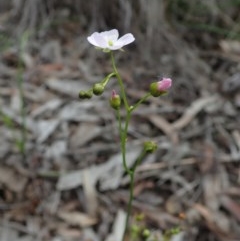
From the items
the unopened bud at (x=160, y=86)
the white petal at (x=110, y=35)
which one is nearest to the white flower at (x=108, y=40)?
the white petal at (x=110, y=35)

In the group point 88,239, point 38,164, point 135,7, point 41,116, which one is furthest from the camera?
point 135,7

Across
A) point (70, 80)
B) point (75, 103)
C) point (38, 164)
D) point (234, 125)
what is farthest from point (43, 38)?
point (234, 125)

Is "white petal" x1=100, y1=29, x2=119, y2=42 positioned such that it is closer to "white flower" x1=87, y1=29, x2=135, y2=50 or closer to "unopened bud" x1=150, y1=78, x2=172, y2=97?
"white flower" x1=87, y1=29, x2=135, y2=50

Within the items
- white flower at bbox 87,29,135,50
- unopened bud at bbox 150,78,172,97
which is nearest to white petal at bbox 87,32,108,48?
white flower at bbox 87,29,135,50

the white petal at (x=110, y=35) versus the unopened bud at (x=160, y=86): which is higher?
the white petal at (x=110, y=35)

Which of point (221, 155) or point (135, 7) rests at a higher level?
point (135, 7)

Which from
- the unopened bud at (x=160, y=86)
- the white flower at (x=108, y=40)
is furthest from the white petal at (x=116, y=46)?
the unopened bud at (x=160, y=86)

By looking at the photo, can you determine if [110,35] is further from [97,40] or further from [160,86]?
[160,86]

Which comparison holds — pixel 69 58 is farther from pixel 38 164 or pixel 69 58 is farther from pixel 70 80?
pixel 38 164

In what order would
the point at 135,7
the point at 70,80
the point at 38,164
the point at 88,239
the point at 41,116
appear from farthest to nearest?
the point at 135,7
the point at 70,80
the point at 41,116
the point at 38,164
the point at 88,239

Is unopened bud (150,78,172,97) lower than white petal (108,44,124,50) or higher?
lower

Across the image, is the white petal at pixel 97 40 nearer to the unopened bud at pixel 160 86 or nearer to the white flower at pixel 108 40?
the white flower at pixel 108 40
